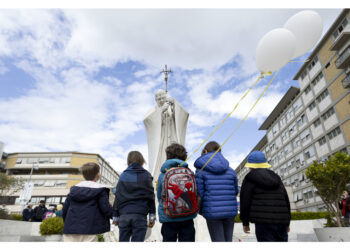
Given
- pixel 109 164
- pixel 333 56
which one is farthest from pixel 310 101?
pixel 109 164

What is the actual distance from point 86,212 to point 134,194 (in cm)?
52

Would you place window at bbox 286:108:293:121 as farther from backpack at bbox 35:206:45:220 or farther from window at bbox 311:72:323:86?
backpack at bbox 35:206:45:220

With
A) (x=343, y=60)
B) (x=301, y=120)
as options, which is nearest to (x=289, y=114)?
(x=301, y=120)

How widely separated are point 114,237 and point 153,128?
3226mm

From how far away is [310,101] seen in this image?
33312 millimetres

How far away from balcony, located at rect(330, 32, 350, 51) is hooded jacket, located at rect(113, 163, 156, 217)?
93.5 feet

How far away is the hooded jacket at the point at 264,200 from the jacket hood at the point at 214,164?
0.29 metres

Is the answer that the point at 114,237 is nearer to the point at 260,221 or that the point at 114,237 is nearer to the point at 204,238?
the point at 204,238

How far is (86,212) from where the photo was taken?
2.55 meters

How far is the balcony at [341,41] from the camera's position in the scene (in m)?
24.1

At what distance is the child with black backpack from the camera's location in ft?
8.32

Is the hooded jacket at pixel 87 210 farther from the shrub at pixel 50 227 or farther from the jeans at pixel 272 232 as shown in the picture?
the shrub at pixel 50 227

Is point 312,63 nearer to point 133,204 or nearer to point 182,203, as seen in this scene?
point 182,203

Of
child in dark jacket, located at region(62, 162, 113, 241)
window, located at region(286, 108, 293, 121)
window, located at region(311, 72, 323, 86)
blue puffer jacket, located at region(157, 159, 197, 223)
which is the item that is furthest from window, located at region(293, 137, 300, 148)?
child in dark jacket, located at region(62, 162, 113, 241)
